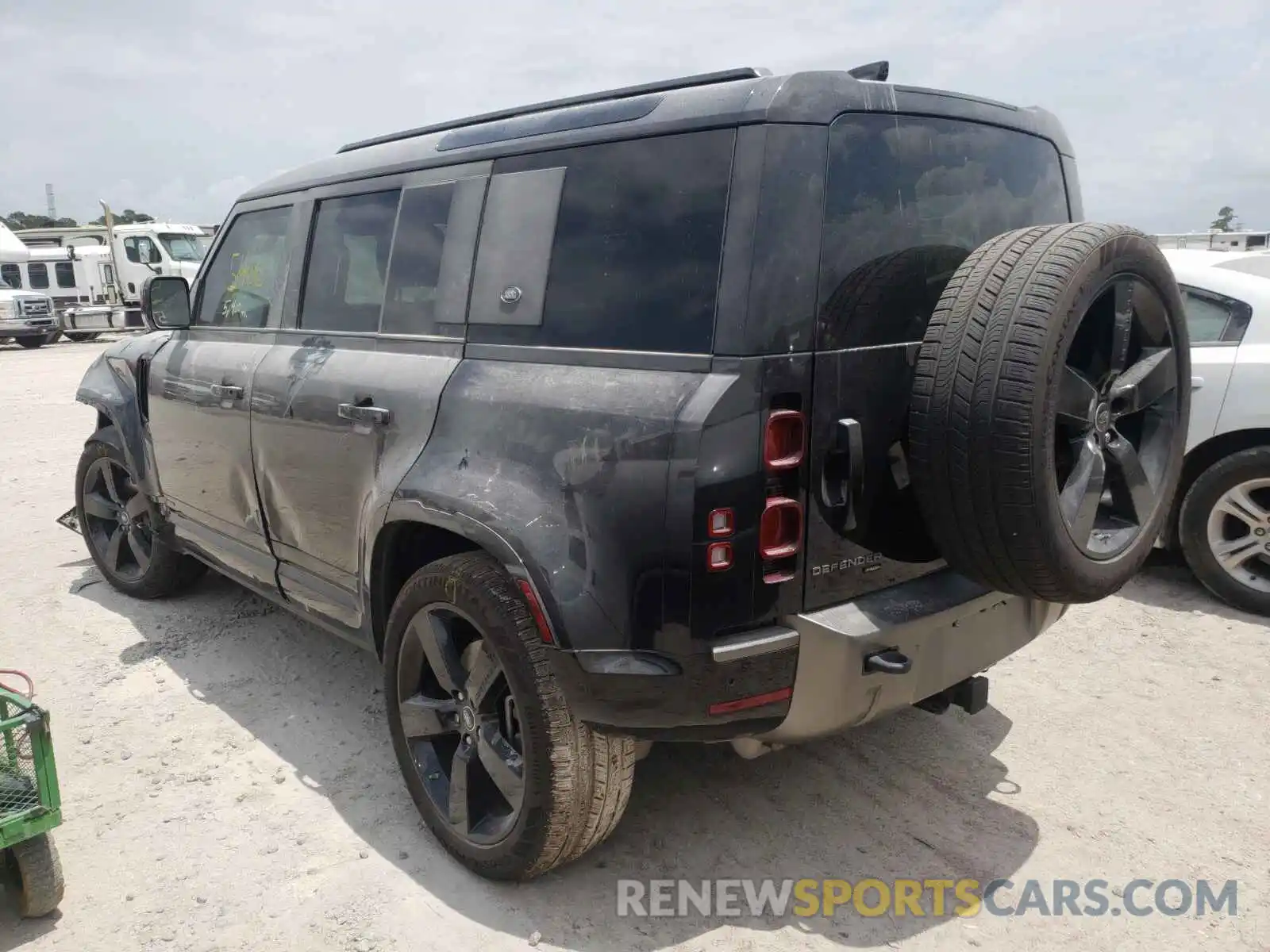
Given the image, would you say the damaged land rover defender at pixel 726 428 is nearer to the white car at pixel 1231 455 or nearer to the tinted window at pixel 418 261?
the tinted window at pixel 418 261

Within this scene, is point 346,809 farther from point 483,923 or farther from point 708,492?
point 708,492

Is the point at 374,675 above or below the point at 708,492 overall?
below

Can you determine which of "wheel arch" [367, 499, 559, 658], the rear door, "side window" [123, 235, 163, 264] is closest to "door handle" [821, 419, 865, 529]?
the rear door

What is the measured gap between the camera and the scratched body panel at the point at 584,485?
222 cm

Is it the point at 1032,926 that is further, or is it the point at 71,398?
the point at 71,398

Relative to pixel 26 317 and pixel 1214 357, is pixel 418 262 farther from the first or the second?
pixel 26 317

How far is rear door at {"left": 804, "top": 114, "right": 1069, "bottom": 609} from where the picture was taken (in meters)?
2.29

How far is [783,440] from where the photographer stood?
2.22 metres

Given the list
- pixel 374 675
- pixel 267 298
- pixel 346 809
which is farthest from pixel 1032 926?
pixel 267 298

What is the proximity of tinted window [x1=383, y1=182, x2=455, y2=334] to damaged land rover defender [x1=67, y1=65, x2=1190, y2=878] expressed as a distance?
14 millimetres

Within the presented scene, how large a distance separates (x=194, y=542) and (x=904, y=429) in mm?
3366

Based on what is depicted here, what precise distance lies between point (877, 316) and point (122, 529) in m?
4.40

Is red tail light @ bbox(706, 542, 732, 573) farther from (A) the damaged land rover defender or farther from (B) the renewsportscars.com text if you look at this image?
(B) the renewsportscars.com text

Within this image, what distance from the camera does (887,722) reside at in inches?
144
